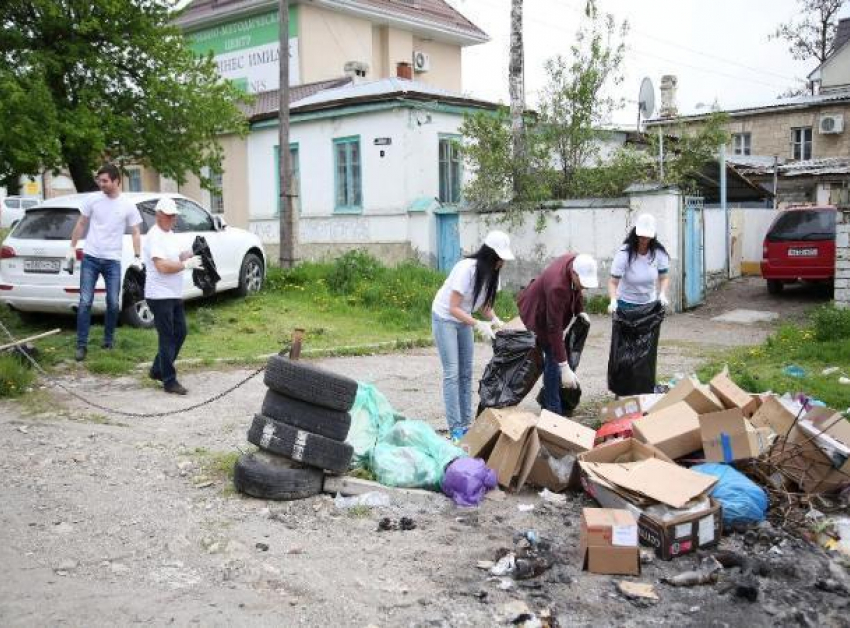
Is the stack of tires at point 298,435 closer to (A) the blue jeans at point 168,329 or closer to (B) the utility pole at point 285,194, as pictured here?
(A) the blue jeans at point 168,329

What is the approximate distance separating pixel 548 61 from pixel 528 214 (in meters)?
2.88

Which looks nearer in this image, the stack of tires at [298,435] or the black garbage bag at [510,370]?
the stack of tires at [298,435]

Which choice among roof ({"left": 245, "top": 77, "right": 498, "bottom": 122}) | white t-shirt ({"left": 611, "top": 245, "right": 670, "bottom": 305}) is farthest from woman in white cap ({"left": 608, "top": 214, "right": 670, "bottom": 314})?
roof ({"left": 245, "top": 77, "right": 498, "bottom": 122})

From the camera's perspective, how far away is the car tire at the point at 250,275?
12.9m

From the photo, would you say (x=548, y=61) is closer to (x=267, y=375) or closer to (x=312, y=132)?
(x=312, y=132)

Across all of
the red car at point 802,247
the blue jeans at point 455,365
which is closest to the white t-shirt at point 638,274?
A: the blue jeans at point 455,365

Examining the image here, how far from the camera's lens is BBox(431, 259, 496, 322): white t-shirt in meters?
6.24

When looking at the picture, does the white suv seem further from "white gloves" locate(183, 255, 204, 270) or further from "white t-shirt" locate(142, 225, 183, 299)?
"white t-shirt" locate(142, 225, 183, 299)

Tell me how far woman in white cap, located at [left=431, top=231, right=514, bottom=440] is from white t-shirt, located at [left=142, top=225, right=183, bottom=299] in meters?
2.63

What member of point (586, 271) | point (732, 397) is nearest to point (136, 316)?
point (586, 271)

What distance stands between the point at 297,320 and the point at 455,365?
6.15 meters

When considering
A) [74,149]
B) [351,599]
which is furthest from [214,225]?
[351,599]

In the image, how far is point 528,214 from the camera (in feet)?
→ 52.9

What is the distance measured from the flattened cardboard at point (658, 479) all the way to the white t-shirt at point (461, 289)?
170cm
